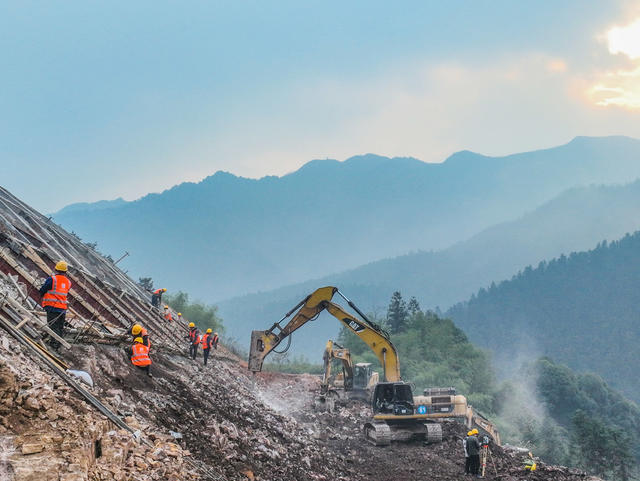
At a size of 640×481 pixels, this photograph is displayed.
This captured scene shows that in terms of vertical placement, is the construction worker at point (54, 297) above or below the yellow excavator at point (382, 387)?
above

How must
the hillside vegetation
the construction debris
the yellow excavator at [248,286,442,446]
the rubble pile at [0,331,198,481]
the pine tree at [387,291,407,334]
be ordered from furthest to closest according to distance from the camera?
the pine tree at [387,291,407,334], the hillside vegetation, the yellow excavator at [248,286,442,446], the construction debris, the rubble pile at [0,331,198,481]

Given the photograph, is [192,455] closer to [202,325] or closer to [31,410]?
[31,410]

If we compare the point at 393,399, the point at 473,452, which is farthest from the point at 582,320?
the point at 473,452

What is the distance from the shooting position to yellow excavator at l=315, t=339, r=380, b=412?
26.9 metres

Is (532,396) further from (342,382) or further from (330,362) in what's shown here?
(330,362)

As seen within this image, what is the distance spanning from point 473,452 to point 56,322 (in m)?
11.8

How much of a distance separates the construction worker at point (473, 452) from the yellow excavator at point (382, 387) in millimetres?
4077

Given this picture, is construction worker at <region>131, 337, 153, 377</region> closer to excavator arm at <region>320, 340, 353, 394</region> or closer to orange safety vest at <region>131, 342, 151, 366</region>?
orange safety vest at <region>131, 342, 151, 366</region>

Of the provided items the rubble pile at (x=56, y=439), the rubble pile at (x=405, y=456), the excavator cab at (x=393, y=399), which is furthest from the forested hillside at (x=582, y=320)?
the rubble pile at (x=56, y=439)

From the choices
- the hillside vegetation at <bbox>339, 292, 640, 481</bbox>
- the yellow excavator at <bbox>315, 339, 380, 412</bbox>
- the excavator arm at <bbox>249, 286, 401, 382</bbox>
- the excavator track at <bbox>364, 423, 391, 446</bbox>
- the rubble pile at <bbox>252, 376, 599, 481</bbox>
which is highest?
the excavator arm at <bbox>249, 286, 401, 382</bbox>

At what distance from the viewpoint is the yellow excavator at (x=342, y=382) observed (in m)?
26.9

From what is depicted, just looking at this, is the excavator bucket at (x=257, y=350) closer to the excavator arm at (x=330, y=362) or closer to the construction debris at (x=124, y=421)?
the construction debris at (x=124, y=421)

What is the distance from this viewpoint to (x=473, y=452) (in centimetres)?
1647

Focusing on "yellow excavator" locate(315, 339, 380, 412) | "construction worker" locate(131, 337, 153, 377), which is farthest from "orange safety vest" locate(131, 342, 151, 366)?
"yellow excavator" locate(315, 339, 380, 412)
